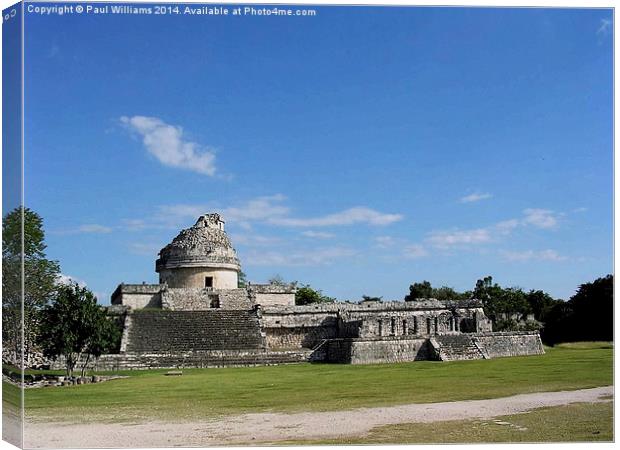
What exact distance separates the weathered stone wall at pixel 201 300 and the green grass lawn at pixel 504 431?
2082 cm

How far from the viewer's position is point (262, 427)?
37.0ft

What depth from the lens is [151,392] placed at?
16.2 metres

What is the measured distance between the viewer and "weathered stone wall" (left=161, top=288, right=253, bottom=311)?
103 ft

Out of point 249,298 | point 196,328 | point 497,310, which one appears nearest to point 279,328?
point 249,298

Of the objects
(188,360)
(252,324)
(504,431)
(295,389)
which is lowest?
(504,431)

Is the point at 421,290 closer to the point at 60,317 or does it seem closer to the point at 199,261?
the point at 199,261

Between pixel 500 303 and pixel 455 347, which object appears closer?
pixel 455 347

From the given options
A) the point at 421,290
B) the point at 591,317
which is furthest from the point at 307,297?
the point at 591,317

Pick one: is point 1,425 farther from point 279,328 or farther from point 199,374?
point 279,328

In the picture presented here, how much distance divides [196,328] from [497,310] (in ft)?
78.7

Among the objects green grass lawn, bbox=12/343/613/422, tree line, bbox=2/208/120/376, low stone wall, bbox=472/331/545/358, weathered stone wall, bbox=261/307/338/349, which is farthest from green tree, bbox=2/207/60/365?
low stone wall, bbox=472/331/545/358

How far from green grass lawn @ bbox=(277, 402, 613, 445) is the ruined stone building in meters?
13.8

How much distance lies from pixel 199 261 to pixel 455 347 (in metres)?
12.3

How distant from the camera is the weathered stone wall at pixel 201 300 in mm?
31531
